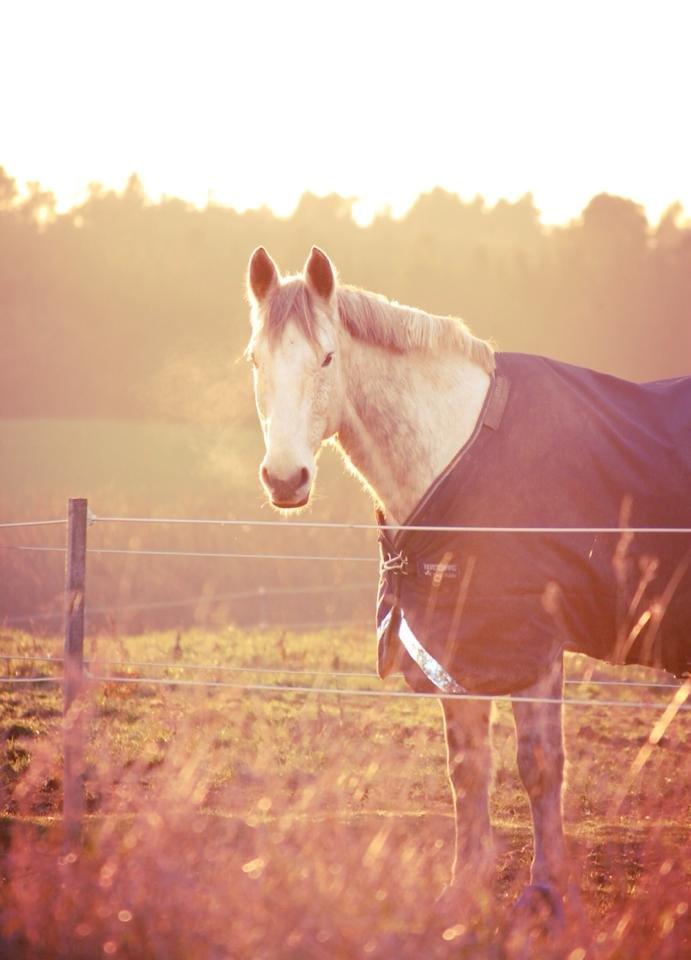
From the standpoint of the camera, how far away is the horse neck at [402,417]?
4.83 meters

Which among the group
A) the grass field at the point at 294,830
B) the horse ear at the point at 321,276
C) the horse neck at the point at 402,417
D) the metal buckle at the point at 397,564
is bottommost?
the grass field at the point at 294,830

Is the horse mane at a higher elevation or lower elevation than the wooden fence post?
higher

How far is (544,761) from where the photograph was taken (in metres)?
4.62

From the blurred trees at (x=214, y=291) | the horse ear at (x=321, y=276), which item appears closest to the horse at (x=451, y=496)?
the horse ear at (x=321, y=276)

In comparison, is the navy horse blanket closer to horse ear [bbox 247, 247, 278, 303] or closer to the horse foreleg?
the horse foreleg

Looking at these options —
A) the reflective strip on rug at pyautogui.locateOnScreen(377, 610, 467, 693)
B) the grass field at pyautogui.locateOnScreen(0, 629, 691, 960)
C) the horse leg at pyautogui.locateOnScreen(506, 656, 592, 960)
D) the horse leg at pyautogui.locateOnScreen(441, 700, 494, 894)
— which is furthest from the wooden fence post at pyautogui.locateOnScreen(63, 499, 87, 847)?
the horse leg at pyautogui.locateOnScreen(506, 656, 592, 960)

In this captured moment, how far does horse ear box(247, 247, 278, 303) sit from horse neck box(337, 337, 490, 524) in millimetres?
419

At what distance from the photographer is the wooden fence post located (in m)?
5.42

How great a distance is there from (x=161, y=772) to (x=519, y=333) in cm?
2633

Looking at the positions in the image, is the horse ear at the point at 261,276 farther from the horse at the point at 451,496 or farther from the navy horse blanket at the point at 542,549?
the navy horse blanket at the point at 542,549

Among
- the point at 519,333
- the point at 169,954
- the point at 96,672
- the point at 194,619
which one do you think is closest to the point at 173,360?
the point at 519,333

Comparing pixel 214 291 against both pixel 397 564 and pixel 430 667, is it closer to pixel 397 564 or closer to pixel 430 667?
pixel 397 564

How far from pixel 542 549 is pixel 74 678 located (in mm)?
2494

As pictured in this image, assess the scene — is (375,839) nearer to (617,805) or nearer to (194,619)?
(617,805)
